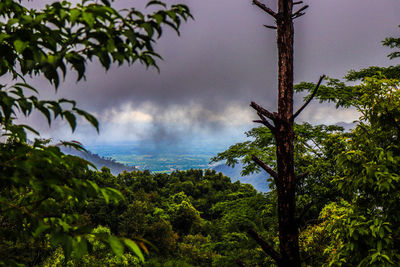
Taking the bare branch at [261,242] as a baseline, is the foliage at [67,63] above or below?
above

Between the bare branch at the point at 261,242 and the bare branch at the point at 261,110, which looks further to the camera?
the bare branch at the point at 261,110

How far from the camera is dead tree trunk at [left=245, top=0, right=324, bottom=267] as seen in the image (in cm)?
266

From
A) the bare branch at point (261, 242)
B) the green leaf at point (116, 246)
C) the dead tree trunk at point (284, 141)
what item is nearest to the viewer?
the green leaf at point (116, 246)

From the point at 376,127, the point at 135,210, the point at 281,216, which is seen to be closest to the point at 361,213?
the point at 376,127

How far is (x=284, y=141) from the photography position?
2816 mm

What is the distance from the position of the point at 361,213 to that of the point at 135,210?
20.6m

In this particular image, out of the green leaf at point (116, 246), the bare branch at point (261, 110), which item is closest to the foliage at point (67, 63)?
the green leaf at point (116, 246)

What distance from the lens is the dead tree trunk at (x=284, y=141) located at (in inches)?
105

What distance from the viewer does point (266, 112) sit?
109 inches

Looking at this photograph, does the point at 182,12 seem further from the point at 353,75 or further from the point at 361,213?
the point at 353,75

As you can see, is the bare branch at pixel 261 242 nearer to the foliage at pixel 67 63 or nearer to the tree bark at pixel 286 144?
the tree bark at pixel 286 144

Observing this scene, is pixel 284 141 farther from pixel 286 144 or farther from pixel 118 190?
pixel 118 190

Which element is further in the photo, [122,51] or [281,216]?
[281,216]

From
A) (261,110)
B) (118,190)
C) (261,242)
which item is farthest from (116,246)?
(261,110)
